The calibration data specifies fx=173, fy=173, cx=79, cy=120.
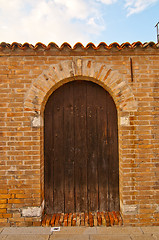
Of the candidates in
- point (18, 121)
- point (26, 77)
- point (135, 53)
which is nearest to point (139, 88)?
point (135, 53)

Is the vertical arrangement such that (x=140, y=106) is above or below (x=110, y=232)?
above

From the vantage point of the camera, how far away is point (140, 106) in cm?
340

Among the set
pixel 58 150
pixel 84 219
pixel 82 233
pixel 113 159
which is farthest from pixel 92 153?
pixel 82 233

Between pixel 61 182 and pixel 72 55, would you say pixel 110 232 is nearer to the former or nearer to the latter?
pixel 61 182

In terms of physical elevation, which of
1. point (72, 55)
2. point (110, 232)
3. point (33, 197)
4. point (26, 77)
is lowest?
point (110, 232)

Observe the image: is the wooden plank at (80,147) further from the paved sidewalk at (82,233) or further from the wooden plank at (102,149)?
the paved sidewalk at (82,233)

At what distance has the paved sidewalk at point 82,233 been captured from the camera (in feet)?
9.69

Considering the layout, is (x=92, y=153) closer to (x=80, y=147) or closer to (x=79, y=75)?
(x=80, y=147)

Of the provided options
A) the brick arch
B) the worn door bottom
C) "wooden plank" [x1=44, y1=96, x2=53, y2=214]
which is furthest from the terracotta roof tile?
the worn door bottom

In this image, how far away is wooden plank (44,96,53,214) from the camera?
363cm

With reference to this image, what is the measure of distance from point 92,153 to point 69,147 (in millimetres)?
501

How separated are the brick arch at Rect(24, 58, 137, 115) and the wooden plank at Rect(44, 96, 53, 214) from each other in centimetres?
31

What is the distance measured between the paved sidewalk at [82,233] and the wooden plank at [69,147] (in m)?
0.54

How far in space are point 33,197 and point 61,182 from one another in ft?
2.03
